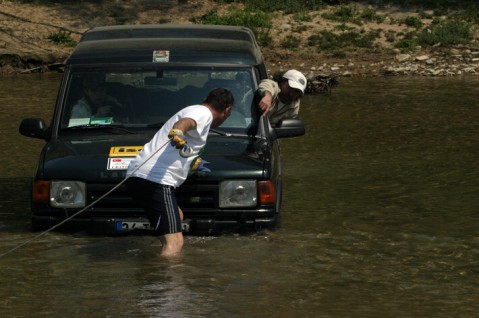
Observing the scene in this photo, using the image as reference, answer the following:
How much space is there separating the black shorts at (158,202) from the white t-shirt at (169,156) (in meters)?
0.05

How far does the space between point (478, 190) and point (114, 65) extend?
4805mm

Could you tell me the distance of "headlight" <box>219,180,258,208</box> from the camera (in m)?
10.6

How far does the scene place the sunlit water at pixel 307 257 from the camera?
30.4ft

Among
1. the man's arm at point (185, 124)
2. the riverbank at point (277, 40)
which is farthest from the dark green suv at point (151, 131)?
the riverbank at point (277, 40)

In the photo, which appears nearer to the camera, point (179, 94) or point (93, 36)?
point (179, 94)

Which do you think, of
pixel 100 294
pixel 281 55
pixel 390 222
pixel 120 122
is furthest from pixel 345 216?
pixel 281 55

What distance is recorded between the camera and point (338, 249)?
11.2 metres

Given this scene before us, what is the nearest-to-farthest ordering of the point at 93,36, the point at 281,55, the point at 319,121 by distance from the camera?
the point at 93,36 → the point at 319,121 → the point at 281,55

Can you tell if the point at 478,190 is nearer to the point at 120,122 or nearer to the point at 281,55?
the point at 120,122

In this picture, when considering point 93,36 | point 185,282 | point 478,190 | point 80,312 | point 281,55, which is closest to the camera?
point 80,312

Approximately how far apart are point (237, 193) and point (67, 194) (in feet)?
4.53

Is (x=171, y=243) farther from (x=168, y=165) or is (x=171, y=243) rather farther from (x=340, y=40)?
(x=340, y=40)

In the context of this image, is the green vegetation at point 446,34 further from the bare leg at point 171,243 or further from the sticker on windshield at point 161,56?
the bare leg at point 171,243

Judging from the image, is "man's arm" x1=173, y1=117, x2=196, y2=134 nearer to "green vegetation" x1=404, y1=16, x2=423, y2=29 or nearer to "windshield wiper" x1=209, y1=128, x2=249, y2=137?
"windshield wiper" x1=209, y1=128, x2=249, y2=137
